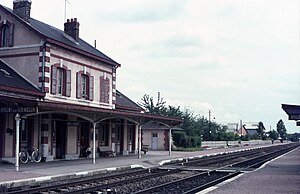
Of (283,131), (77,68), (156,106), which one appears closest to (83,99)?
(77,68)

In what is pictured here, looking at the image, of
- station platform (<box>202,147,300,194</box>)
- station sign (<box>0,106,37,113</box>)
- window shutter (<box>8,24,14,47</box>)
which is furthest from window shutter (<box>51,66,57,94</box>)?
station platform (<box>202,147,300,194</box>)

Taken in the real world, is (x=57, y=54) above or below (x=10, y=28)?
below

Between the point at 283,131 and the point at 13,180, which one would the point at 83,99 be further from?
the point at 283,131

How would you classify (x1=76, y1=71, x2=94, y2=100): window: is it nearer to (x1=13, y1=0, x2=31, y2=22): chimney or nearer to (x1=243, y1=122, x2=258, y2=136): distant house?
(x1=13, y1=0, x2=31, y2=22): chimney

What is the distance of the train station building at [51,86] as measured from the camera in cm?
2217

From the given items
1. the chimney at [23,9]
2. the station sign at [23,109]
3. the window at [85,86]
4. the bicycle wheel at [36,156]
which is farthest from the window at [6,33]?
the station sign at [23,109]

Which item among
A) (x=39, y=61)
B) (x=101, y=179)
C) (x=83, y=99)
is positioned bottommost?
(x=101, y=179)

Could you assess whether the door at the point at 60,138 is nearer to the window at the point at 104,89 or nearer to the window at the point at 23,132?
the window at the point at 23,132

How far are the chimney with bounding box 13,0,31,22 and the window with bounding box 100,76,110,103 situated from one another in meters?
6.62

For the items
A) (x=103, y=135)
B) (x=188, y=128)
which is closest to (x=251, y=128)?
(x=188, y=128)

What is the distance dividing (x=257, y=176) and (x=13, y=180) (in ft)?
28.8

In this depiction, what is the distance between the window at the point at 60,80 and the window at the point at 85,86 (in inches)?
48.6

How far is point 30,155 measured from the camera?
23156 millimetres

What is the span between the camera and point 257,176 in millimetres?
17109
